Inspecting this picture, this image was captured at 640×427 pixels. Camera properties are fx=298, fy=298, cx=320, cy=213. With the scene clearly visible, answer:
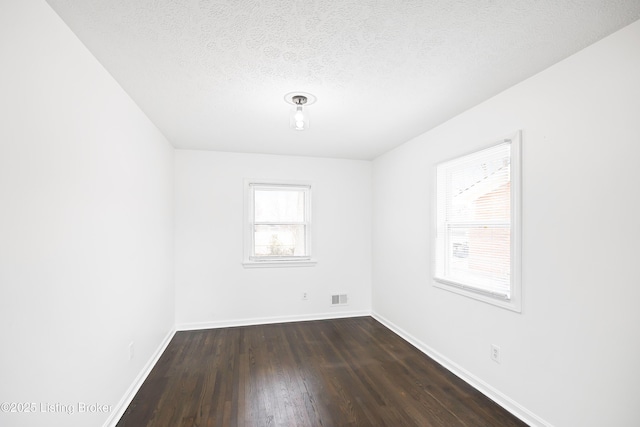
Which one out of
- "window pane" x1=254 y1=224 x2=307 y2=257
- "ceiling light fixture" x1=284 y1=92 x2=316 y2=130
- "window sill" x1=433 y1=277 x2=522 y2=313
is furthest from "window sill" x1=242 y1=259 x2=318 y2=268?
"ceiling light fixture" x1=284 y1=92 x2=316 y2=130

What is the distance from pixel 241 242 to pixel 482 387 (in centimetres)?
324

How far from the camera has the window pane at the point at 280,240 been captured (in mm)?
4406

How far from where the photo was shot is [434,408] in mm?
2307

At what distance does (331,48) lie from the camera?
1770mm

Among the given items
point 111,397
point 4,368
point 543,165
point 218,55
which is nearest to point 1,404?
point 4,368

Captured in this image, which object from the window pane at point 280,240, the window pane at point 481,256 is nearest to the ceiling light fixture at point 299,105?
the window pane at point 481,256

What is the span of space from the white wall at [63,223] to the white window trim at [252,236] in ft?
5.75

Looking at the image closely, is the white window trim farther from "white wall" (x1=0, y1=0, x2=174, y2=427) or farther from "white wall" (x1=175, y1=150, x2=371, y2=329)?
"white wall" (x1=0, y1=0, x2=174, y2=427)

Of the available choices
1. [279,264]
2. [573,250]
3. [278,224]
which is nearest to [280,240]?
[278,224]

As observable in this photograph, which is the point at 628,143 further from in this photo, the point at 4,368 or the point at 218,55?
the point at 4,368

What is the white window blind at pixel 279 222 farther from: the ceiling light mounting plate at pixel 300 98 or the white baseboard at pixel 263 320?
the ceiling light mounting plate at pixel 300 98

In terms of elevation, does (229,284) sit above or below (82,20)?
below

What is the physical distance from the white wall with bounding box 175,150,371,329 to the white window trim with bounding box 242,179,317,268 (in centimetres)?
7

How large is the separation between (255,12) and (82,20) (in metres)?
0.90
